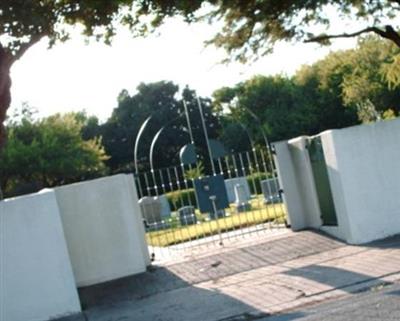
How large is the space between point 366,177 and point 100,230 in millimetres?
4753

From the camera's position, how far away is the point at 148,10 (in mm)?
13789

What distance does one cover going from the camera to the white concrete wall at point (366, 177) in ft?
41.2

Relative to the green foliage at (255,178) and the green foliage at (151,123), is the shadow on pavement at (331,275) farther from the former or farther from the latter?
the green foliage at (151,123)

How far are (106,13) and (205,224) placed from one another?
31.2 ft

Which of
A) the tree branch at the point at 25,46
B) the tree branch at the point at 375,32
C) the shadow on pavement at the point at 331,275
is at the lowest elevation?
the shadow on pavement at the point at 331,275

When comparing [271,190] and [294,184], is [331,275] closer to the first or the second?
[294,184]

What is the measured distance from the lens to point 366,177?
1275cm

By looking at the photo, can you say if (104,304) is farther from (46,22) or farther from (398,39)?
(398,39)

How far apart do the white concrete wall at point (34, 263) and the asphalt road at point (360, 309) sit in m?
3.67

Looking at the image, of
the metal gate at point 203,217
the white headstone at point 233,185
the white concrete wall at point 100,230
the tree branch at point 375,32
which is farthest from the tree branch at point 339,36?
the white headstone at point 233,185

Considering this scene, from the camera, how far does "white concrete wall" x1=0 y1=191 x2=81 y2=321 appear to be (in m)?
10.5

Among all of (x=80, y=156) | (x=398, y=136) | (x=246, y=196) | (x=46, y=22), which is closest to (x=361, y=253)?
(x=398, y=136)

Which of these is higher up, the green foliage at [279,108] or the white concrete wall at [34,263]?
the green foliage at [279,108]

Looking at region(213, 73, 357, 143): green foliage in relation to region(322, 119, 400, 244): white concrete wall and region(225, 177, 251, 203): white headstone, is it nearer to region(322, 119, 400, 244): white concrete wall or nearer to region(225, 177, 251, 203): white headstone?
region(225, 177, 251, 203): white headstone
